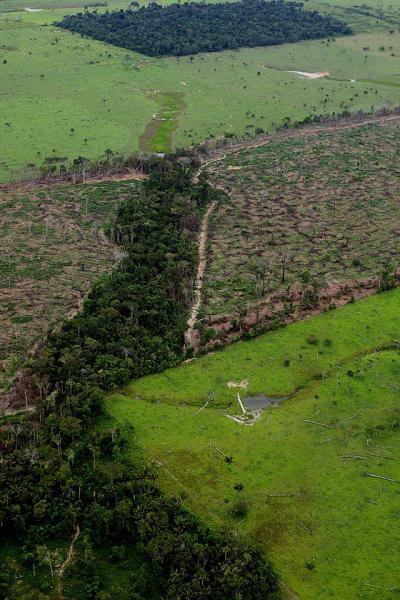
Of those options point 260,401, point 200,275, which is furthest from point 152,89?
point 260,401

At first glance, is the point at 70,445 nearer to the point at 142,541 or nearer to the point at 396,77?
the point at 142,541

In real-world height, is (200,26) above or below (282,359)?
above

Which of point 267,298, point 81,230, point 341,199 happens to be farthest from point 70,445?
point 341,199

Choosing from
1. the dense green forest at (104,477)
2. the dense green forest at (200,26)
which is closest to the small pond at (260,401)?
the dense green forest at (104,477)

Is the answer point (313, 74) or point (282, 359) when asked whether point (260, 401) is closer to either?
point (282, 359)

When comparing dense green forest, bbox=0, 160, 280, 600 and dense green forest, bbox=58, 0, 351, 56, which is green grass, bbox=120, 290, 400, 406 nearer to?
dense green forest, bbox=0, 160, 280, 600
